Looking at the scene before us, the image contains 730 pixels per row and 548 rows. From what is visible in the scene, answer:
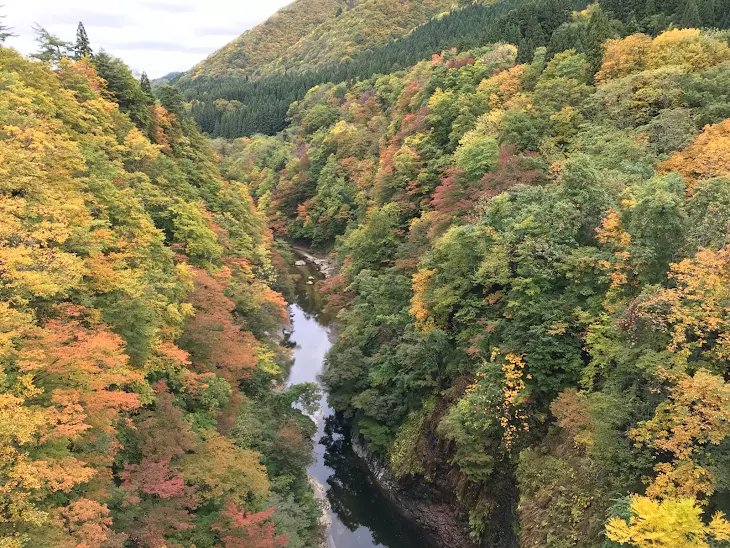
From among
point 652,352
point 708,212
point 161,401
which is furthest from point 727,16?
point 161,401

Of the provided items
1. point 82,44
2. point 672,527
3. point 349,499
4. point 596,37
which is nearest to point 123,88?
point 82,44

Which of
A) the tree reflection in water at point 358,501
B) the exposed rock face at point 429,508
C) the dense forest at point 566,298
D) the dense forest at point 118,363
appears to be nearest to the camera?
the dense forest at point 118,363

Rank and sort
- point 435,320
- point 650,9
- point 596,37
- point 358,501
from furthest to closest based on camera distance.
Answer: point 650,9
point 596,37
point 358,501
point 435,320

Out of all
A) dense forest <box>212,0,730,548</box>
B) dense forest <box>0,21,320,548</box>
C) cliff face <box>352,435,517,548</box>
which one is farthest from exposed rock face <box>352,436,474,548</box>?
dense forest <box>0,21,320,548</box>

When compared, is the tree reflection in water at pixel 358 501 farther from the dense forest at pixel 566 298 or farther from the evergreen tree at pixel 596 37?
the evergreen tree at pixel 596 37

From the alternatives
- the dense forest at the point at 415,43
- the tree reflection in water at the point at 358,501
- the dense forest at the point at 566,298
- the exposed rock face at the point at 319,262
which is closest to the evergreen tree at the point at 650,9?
the dense forest at the point at 415,43

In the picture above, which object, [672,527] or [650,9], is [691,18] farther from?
[672,527]
